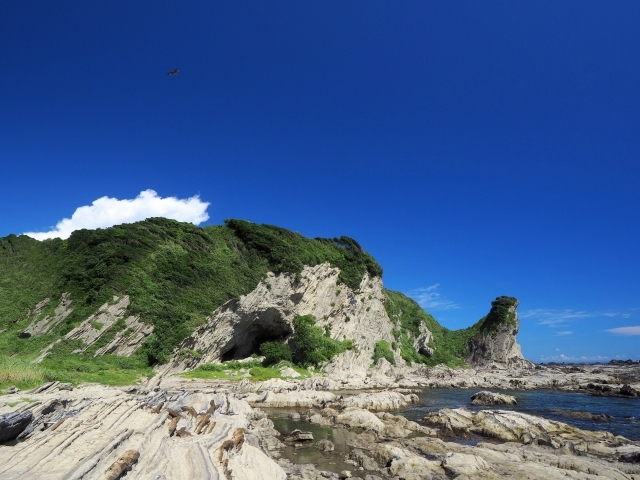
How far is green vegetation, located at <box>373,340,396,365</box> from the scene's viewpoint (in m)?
66.1

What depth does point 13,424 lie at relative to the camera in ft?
37.2


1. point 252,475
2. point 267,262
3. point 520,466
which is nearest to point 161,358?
point 267,262

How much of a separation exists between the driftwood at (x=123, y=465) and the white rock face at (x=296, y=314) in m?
34.5

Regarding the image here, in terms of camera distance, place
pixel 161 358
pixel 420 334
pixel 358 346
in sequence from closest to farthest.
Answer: pixel 161 358
pixel 358 346
pixel 420 334

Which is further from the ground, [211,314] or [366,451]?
[211,314]

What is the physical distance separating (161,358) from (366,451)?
30255 mm

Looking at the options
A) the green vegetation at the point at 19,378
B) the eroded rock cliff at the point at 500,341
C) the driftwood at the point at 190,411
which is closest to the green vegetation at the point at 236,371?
the green vegetation at the point at 19,378

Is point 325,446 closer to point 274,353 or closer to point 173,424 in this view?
point 173,424

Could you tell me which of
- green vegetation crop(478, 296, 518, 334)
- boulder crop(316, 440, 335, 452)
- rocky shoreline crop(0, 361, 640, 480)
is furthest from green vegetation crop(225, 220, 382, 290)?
green vegetation crop(478, 296, 518, 334)

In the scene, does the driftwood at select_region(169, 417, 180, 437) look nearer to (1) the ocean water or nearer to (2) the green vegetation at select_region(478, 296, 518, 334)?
(1) the ocean water

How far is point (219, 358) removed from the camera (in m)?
47.6

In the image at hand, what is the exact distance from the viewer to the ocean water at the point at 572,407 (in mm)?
24906

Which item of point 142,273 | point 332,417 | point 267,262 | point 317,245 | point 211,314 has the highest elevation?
point 317,245

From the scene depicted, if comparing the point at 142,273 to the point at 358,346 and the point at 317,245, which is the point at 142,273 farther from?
the point at 358,346
